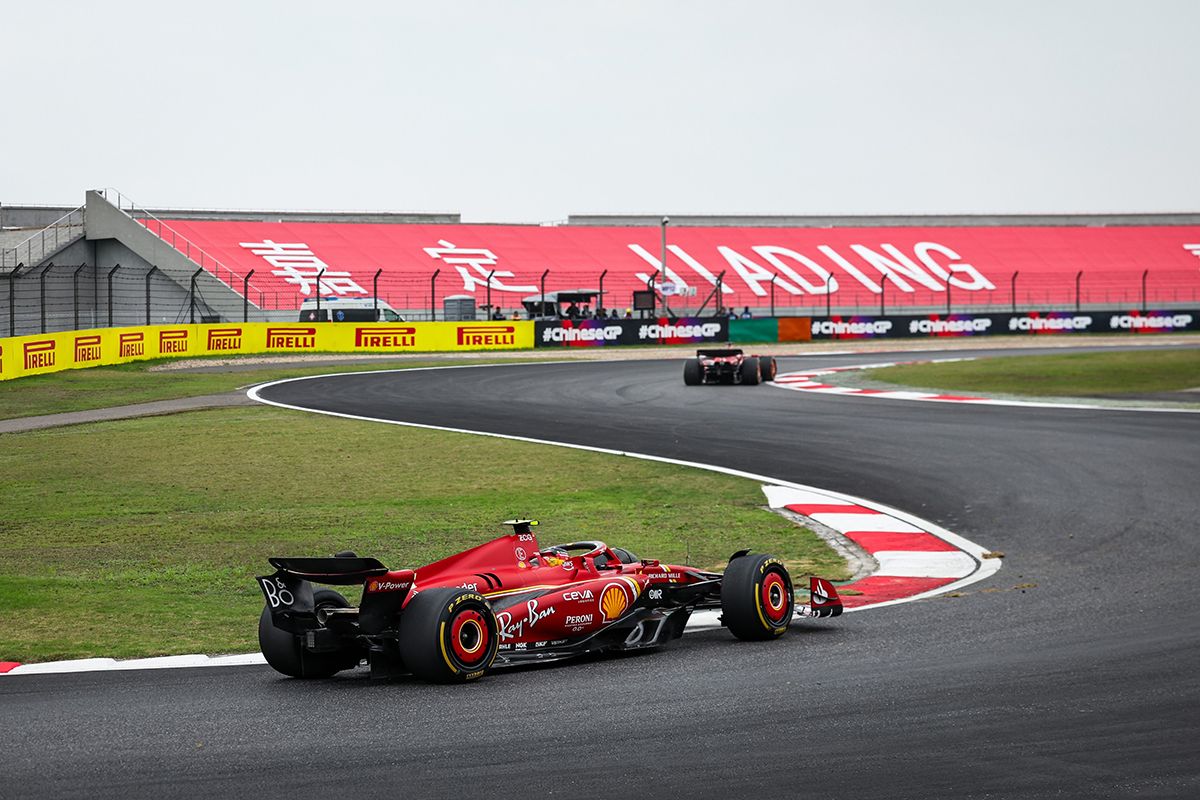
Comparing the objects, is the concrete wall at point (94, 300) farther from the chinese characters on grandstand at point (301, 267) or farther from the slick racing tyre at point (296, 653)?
the slick racing tyre at point (296, 653)

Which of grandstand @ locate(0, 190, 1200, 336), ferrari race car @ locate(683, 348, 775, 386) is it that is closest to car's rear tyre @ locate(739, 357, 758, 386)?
ferrari race car @ locate(683, 348, 775, 386)

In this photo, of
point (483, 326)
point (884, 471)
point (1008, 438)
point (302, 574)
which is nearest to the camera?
point (302, 574)

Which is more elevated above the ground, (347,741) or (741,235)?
(741,235)

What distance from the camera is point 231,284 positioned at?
5372 cm

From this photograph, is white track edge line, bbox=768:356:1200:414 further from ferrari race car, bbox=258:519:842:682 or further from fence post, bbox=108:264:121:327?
fence post, bbox=108:264:121:327

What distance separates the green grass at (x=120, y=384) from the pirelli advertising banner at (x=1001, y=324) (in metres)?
22.0

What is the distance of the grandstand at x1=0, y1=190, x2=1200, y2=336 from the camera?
56094mm

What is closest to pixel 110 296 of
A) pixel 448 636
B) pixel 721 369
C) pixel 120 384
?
pixel 120 384

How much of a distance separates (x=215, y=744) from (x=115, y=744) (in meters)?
0.42

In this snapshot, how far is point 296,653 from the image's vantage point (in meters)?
7.64

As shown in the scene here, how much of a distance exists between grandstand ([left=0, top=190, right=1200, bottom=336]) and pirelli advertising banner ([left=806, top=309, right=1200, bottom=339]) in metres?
1.70

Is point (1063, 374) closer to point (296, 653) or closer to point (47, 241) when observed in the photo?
point (296, 653)

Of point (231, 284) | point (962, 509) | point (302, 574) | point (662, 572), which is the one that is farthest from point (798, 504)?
point (231, 284)

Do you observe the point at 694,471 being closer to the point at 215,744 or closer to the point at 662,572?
the point at 662,572
